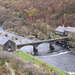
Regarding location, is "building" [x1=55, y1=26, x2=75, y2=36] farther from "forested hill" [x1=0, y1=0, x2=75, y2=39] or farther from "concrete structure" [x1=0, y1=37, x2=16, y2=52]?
"concrete structure" [x1=0, y1=37, x2=16, y2=52]

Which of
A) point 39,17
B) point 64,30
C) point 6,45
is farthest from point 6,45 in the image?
point 39,17

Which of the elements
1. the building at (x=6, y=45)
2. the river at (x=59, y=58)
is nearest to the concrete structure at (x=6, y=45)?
the building at (x=6, y=45)

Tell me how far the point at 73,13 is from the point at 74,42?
39.7 meters

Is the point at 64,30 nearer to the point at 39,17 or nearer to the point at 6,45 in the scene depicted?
the point at 39,17

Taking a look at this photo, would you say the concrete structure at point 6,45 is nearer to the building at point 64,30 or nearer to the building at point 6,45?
the building at point 6,45

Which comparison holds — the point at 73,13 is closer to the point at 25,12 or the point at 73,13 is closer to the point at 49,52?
the point at 25,12

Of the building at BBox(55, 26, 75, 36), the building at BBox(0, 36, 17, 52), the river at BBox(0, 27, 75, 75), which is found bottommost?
the river at BBox(0, 27, 75, 75)

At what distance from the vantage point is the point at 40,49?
53406mm

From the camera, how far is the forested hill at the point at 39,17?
80.2 meters

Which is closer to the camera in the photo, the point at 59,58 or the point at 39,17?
the point at 59,58

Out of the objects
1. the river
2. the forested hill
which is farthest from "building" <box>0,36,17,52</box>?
the forested hill

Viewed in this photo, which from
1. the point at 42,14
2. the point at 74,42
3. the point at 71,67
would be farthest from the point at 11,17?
the point at 71,67

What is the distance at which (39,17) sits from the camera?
9894 cm

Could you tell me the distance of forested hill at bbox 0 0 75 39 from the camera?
80250 millimetres
